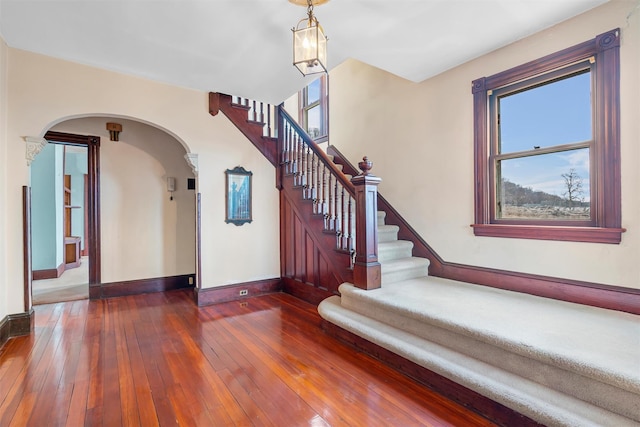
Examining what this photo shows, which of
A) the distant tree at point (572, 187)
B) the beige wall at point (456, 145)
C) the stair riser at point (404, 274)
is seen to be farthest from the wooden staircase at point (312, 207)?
the distant tree at point (572, 187)

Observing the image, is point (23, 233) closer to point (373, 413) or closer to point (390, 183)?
point (373, 413)

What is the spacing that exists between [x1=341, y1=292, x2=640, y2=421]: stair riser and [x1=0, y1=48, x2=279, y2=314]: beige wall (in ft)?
→ 7.92

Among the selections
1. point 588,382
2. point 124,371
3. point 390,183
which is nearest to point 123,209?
point 124,371

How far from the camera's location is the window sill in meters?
2.24

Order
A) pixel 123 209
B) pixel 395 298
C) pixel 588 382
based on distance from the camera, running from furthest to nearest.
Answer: pixel 123 209
pixel 395 298
pixel 588 382

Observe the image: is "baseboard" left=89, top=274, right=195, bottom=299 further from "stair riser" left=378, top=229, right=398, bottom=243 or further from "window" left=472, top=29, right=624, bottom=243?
"window" left=472, top=29, right=624, bottom=243

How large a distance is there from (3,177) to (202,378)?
270cm

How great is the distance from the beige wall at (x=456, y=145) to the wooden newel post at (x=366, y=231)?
3.13 ft

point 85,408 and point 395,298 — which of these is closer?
point 85,408

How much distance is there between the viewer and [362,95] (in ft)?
14.7

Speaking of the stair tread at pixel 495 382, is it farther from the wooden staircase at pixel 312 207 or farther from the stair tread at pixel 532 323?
the wooden staircase at pixel 312 207

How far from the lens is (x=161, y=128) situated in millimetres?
3701

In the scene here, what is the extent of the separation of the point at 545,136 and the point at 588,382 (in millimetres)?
2006

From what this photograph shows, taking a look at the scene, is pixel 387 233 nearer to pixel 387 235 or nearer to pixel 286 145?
pixel 387 235
